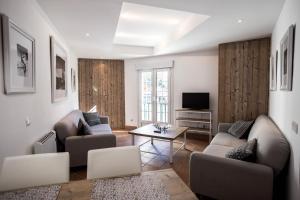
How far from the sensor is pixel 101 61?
6.10m

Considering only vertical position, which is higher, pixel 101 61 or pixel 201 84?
pixel 101 61

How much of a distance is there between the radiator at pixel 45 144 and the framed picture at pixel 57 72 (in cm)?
69

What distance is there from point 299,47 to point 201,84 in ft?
11.3

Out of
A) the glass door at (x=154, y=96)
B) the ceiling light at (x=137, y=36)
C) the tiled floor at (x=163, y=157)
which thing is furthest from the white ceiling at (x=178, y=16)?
the tiled floor at (x=163, y=157)

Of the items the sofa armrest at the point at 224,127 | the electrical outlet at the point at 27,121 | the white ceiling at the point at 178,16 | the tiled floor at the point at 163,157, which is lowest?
the tiled floor at the point at 163,157

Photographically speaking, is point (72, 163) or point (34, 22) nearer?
point (34, 22)

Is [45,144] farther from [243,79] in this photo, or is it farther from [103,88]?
[103,88]

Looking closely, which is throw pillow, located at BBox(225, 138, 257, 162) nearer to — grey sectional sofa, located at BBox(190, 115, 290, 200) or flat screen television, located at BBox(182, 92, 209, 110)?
grey sectional sofa, located at BBox(190, 115, 290, 200)

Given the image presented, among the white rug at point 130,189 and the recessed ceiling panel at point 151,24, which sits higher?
the recessed ceiling panel at point 151,24

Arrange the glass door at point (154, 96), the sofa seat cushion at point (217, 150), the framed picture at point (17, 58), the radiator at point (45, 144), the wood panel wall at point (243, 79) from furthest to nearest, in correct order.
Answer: the glass door at point (154, 96) → the wood panel wall at point (243, 79) → the sofa seat cushion at point (217, 150) → the radiator at point (45, 144) → the framed picture at point (17, 58)

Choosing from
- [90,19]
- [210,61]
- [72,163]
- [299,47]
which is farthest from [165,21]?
[72,163]

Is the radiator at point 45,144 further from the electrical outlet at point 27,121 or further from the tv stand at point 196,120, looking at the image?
the tv stand at point 196,120

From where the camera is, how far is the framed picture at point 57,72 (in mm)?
3000

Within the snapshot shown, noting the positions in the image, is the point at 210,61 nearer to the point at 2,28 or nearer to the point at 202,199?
the point at 202,199
